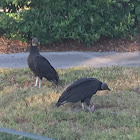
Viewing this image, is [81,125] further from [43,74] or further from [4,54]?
[4,54]

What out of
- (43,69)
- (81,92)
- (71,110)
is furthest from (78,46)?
(81,92)

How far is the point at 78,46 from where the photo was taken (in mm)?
10492

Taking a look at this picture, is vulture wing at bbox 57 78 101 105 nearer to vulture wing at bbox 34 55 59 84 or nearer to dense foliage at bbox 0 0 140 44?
vulture wing at bbox 34 55 59 84

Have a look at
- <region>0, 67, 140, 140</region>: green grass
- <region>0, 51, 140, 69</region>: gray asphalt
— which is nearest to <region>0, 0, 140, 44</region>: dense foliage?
<region>0, 51, 140, 69</region>: gray asphalt

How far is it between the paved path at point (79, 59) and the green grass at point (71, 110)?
1.52 m

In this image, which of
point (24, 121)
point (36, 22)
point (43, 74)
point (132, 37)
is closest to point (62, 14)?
point (36, 22)

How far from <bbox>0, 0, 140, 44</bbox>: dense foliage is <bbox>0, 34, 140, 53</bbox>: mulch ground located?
12.3 inches

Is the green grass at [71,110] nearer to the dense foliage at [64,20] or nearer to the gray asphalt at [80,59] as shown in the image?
the gray asphalt at [80,59]

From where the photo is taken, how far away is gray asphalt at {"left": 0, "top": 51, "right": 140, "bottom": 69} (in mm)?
8661

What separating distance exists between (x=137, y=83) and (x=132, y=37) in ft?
14.9

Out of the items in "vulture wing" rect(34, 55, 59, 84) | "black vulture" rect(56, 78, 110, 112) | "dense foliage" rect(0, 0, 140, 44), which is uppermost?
"dense foliage" rect(0, 0, 140, 44)

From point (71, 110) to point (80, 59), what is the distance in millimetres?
4072

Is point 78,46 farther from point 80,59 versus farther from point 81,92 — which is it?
point 81,92

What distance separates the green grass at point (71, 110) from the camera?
4.42 metres
